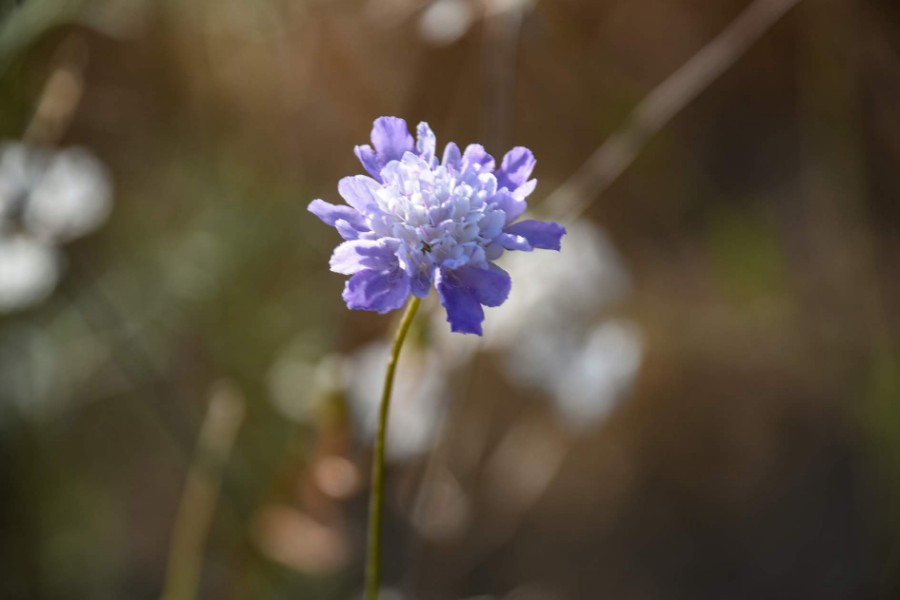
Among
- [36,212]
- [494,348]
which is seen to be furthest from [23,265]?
[494,348]

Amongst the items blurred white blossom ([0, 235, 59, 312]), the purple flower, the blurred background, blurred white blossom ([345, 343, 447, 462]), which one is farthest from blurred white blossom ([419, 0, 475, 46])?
blurred white blossom ([0, 235, 59, 312])

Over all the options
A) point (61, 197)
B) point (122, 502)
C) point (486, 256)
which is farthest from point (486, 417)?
point (486, 256)

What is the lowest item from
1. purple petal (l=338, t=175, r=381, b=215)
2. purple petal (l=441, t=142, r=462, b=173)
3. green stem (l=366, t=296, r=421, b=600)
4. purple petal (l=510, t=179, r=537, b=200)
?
green stem (l=366, t=296, r=421, b=600)

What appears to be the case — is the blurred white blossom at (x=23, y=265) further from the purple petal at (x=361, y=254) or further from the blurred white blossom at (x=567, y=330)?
the purple petal at (x=361, y=254)

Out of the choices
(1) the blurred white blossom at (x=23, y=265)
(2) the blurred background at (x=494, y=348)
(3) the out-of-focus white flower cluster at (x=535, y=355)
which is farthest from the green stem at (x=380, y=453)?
(1) the blurred white blossom at (x=23, y=265)

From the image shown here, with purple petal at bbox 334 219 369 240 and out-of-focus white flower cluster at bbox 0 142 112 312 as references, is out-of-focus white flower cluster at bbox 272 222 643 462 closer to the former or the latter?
out-of-focus white flower cluster at bbox 0 142 112 312

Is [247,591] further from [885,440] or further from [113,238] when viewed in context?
[885,440]
